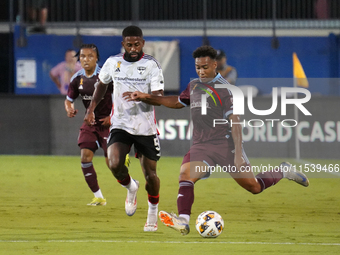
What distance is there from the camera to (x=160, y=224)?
23.7 ft

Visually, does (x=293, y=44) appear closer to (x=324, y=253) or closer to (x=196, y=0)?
(x=196, y=0)

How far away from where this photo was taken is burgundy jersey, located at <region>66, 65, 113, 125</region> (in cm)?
910

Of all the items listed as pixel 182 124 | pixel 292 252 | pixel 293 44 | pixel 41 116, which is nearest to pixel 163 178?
pixel 182 124

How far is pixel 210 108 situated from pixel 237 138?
1.46ft

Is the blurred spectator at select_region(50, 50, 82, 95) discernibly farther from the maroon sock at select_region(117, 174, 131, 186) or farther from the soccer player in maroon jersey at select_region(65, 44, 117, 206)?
the maroon sock at select_region(117, 174, 131, 186)

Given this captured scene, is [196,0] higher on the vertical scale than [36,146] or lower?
higher

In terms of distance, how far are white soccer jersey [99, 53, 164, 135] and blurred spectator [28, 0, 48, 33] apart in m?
12.1

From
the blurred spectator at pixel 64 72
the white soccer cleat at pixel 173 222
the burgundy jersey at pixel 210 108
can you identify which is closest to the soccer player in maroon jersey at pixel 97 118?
the burgundy jersey at pixel 210 108

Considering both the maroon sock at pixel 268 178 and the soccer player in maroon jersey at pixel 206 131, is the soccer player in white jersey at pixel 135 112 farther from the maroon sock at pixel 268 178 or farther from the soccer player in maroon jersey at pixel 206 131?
the maroon sock at pixel 268 178

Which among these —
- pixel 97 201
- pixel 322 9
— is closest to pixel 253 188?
pixel 97 201

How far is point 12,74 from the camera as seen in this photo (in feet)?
60.2

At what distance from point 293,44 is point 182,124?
4.99 m

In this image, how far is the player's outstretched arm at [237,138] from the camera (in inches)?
247

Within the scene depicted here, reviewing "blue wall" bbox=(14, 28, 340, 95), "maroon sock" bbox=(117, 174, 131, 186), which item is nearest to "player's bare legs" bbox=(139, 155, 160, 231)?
"maroon sock" bbox=(117, 174, 131, 186)
